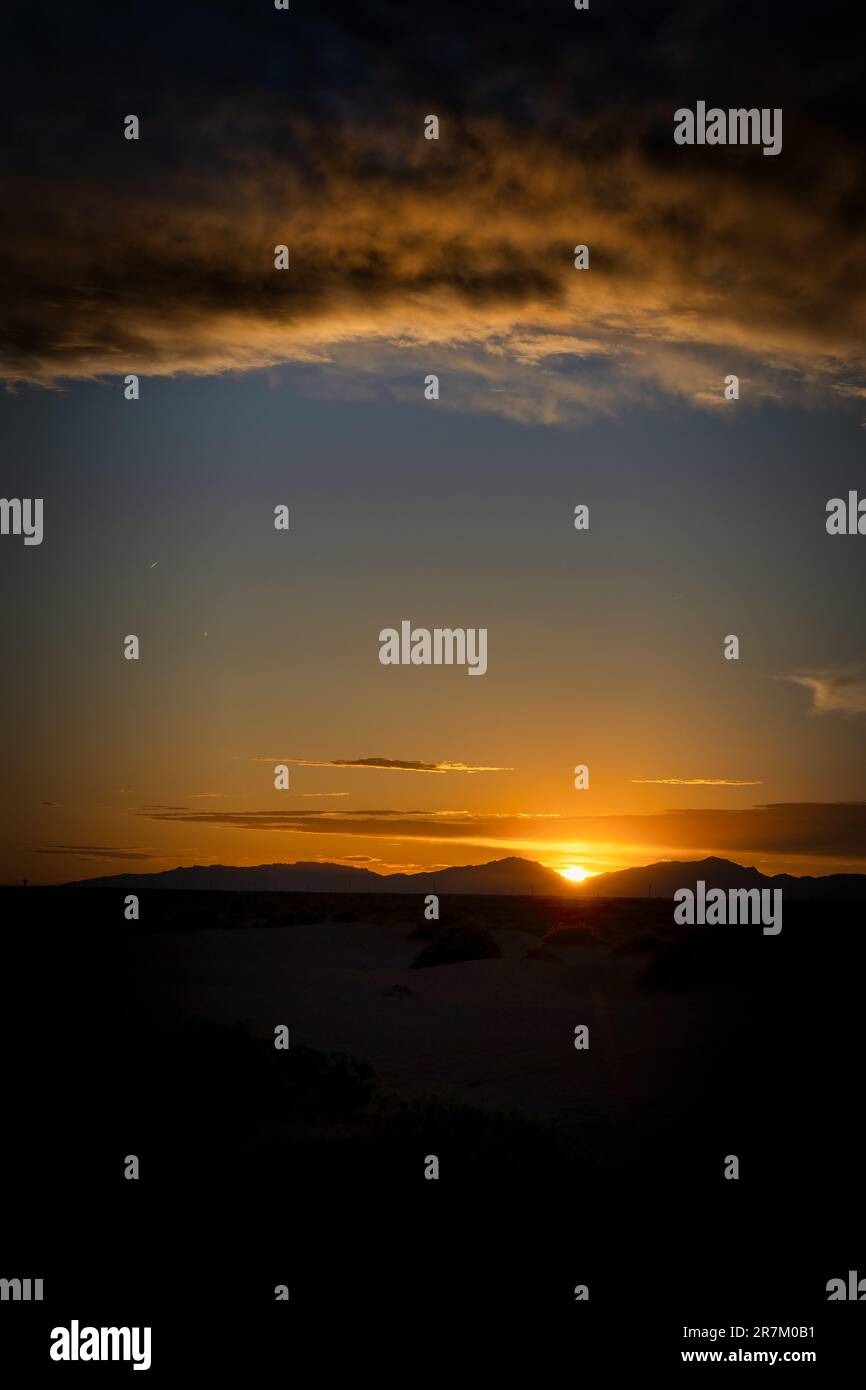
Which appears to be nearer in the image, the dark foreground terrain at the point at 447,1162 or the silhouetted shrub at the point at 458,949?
the dark foreground terrain at the point at 447,1162

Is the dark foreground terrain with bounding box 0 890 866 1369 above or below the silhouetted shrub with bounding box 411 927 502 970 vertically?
below

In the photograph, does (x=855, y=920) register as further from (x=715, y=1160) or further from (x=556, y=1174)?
(x=556, y=1174)

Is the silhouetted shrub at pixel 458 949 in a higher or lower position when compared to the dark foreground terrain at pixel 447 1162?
higher

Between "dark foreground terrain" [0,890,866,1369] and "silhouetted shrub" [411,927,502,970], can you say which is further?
"silhouetted shrub" [411,927,502,970]

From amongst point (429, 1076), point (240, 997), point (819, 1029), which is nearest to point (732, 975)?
point (819, 1029)

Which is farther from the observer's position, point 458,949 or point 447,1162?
point 458,949

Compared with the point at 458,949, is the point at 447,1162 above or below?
below
